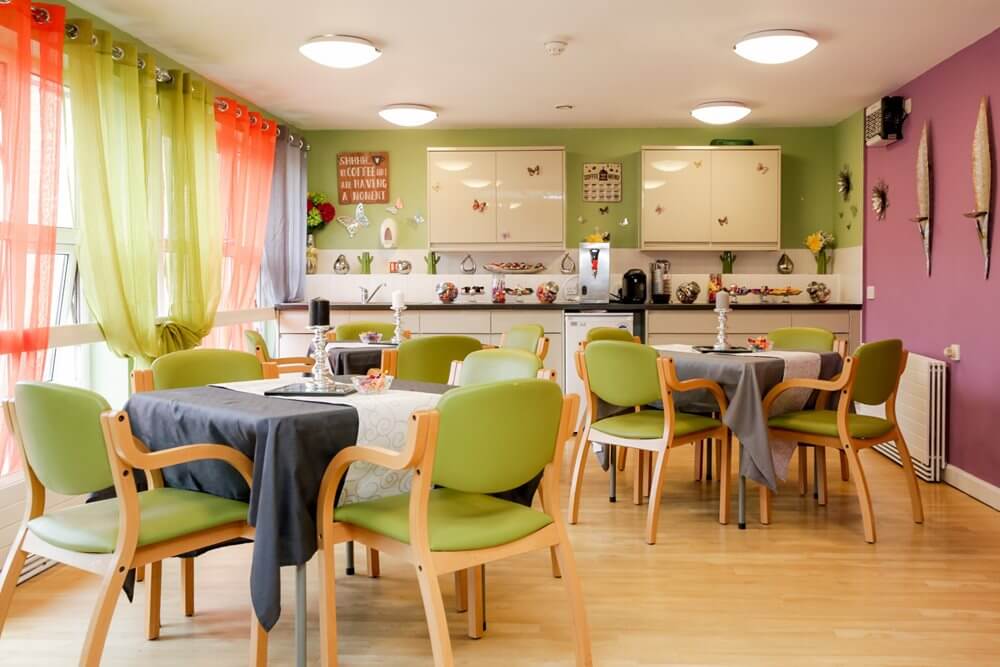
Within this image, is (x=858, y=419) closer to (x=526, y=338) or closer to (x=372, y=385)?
(x=526, y=338)

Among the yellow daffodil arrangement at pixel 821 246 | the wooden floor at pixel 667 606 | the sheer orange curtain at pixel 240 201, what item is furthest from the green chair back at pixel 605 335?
the yellow daffodil arrangement at pixel 821 246

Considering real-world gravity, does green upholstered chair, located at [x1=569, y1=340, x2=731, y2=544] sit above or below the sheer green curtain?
below

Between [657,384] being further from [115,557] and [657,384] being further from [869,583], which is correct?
[115,557]

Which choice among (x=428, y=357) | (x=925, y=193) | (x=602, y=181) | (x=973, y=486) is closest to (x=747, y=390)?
(x=428, y=357)

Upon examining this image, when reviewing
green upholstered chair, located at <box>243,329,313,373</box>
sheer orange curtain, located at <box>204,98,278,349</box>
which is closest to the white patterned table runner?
green upholstered chair, located at <box>243,329,313,373</box>

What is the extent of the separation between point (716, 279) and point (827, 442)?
3.51 meters

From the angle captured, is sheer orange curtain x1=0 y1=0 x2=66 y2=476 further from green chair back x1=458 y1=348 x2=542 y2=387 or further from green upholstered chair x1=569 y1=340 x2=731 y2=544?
green upholstered chair x1=569 y1=340 x2=731 y2=544

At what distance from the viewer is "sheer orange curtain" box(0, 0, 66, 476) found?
11.0 ft

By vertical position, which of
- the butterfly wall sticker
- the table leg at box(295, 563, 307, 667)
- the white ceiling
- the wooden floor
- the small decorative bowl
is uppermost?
the white ceiling

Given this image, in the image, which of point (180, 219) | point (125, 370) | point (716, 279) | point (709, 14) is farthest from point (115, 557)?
point (716, 279)

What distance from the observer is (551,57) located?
5.01 metres

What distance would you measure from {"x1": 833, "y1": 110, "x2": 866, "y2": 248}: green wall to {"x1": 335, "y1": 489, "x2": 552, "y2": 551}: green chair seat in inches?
202

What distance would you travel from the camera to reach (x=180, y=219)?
15.7 feet

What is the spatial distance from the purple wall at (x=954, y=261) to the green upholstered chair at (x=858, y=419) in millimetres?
814
